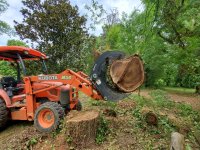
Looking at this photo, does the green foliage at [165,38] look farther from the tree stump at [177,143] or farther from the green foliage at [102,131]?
the tree stump at [177,143]

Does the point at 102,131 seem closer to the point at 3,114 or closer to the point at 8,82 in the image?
the point at 3,114

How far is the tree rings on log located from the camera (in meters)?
5.86

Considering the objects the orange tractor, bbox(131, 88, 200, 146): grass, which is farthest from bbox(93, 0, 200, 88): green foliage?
the orange tractor

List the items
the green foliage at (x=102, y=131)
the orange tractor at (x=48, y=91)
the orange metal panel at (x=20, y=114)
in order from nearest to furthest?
the green foliage at (x=102, y=131) < the orange tractor at (x=48, y=91) < the orange metal panel at (x=20, y=114)

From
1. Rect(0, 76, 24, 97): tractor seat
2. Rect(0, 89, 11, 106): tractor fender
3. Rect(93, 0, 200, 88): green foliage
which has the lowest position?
Rect(0, 89, 11, 106): tractor fender

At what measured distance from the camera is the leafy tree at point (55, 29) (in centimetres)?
1484

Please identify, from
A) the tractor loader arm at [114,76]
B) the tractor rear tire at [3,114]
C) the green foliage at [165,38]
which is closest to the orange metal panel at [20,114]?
the tractor rear tire at [3,114]

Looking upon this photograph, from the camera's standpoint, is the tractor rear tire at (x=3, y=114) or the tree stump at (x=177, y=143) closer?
the tree stump at (x=177, y=143)

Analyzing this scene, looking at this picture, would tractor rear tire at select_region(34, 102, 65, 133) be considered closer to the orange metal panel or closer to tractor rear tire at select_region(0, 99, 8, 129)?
the orange metal panel

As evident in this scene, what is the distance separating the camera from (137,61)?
19.4 feet

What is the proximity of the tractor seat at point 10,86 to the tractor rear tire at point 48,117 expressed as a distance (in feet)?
4.84

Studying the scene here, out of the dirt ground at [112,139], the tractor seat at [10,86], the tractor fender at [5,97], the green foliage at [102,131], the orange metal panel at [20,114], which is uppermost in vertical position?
the tractor seat at [10,86]

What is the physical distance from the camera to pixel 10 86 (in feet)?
25.7

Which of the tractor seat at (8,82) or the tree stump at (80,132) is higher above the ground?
the tractor seat at (8,82)
